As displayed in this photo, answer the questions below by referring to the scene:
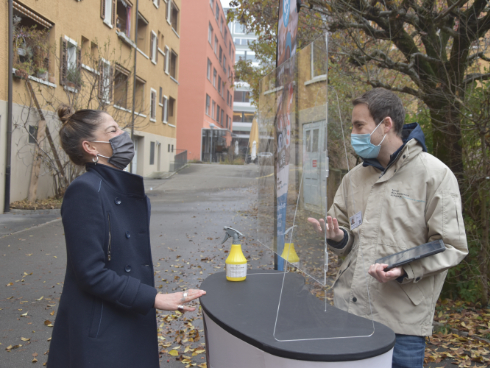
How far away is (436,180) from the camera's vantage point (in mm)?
2057

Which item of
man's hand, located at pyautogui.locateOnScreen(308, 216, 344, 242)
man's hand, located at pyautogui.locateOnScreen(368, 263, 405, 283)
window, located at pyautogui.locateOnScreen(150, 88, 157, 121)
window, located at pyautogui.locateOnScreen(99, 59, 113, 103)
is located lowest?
man's hand, located at pyautogui.locateOnScreen(368, 263, 405, 283)

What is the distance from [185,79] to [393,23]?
35582 millimetres

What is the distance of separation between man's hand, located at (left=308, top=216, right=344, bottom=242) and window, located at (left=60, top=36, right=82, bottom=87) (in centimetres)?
1253

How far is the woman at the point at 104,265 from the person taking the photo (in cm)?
181

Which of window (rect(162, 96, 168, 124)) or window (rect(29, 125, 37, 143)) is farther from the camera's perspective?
window (rect(162, 96, 168, 124))

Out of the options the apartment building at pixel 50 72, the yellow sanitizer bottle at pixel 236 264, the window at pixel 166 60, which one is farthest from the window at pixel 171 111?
the yellow sanitizer bottle at pixel 236 264

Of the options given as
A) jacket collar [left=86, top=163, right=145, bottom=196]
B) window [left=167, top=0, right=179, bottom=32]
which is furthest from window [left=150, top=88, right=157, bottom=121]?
jacket collar [left=86, top=163, right=145, bottom=196]

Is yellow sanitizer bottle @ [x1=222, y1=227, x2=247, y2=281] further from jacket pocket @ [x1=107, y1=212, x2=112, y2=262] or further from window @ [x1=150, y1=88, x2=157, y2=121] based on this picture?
window @ [x1=150, y1=88, x2=157, y2=121]

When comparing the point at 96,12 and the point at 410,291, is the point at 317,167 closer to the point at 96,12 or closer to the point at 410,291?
the point at 410,291

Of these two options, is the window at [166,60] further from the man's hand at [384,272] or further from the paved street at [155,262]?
the man's hand at [384,272]

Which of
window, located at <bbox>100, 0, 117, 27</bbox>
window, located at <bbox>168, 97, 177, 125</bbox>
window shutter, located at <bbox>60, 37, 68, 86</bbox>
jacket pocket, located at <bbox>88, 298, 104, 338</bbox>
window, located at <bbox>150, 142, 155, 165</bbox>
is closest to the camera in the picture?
jacket pocket, located at <bbox>88, 298, 104, 338</bbox>

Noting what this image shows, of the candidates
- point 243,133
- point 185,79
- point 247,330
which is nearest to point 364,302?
point 247,330

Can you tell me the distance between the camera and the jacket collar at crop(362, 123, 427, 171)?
2.17 metres

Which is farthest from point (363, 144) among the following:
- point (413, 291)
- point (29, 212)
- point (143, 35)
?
point (143, 35)
